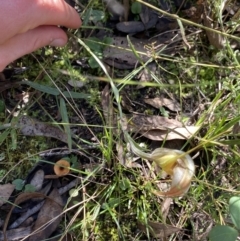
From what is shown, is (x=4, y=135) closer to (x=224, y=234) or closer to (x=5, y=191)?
(x=5, y=191)

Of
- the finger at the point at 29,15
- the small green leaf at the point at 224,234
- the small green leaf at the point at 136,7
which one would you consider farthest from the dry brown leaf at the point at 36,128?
the small green leaf at the point at 224,234

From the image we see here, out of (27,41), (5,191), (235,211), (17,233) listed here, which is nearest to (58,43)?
(27,41)

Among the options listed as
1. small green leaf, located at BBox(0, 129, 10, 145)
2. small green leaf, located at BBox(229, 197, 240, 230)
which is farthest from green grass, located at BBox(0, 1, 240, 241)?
small green leaf, located at BBox(229, 197, 240, 230)

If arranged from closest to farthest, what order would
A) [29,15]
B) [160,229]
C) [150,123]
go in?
[29,15] < [160,229] < [150,123]

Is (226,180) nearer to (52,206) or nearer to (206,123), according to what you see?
(206,123)

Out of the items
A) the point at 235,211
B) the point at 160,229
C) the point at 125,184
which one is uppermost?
the point at 235,211

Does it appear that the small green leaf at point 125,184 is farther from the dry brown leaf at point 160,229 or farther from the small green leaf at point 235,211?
the small green leaf at point 235,211

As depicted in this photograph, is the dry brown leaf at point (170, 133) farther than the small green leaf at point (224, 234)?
Yes
